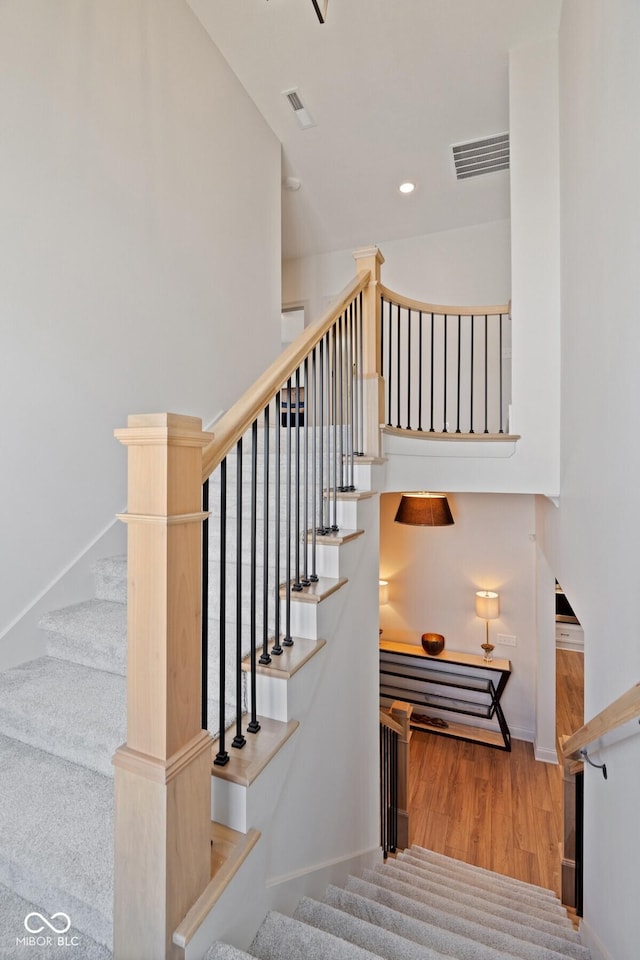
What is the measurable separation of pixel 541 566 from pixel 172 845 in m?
4.60

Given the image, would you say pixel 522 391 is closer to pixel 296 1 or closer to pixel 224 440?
pixel 224 440

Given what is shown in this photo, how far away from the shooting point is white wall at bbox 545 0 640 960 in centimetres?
142

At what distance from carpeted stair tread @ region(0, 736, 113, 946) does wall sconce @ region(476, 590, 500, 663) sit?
4366 mm

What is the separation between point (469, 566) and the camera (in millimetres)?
5258

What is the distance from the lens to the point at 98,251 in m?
2.34

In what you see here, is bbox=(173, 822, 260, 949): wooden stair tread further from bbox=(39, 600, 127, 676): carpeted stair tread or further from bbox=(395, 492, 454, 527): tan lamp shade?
bbox=(395, 492, 454, 527): tan lamp shade

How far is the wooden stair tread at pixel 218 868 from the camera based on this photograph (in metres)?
0.98

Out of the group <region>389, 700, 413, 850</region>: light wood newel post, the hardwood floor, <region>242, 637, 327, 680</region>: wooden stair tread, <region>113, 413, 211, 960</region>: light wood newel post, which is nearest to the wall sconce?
the hardwood floor

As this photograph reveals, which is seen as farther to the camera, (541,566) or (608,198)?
(541,566)

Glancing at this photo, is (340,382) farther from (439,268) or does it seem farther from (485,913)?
(439,268)

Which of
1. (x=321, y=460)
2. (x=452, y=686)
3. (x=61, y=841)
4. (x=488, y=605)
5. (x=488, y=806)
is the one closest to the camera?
(x=61, y=841)

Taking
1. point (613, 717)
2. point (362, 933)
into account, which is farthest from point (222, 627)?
point (613, 717)

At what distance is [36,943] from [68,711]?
579 millimetres

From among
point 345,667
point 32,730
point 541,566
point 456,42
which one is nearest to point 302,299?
point 456,42
